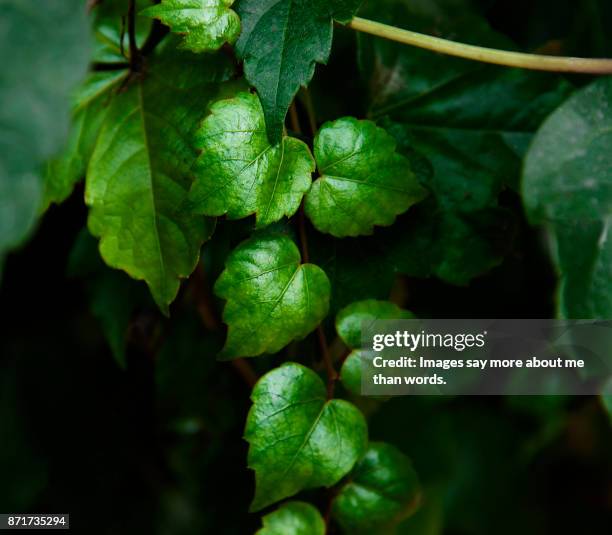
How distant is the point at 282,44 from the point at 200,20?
0.09 metres

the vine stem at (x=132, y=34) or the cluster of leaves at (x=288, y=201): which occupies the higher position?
the vine stem at (x=132, y=34)

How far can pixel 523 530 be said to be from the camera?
1.89 metres

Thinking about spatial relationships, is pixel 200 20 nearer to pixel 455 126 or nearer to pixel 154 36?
pixel 154 36

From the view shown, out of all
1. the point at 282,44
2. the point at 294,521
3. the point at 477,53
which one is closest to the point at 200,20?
the point at 282,44

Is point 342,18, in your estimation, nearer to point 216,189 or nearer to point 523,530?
point 216,189

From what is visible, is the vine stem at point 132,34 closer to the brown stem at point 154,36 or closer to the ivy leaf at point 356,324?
the brown stem at point 154,36

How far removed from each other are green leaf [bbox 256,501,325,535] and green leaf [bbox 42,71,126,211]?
45 cm

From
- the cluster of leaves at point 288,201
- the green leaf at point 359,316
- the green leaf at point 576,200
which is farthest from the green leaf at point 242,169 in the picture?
the green leaf at point 576,200

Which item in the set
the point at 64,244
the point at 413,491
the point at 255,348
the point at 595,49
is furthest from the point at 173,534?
the point at 595,49

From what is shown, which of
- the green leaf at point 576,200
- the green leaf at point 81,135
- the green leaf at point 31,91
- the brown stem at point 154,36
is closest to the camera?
the green leaf at point 31,91

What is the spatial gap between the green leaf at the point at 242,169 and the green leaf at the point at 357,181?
3 centimetres

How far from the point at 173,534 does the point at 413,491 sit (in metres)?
0.87

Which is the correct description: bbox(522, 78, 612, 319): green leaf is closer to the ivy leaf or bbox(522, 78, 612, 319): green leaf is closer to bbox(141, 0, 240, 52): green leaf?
the ivy leaf

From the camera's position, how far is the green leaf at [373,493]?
0.75 m
